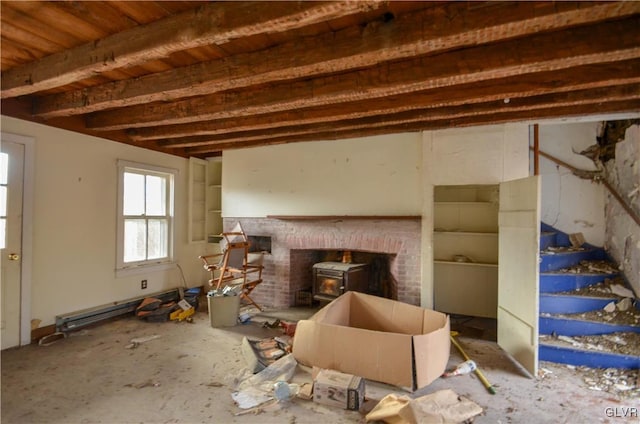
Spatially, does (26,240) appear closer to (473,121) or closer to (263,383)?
(263,383)

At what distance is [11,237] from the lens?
10.5 feet

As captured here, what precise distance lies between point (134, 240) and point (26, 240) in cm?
128

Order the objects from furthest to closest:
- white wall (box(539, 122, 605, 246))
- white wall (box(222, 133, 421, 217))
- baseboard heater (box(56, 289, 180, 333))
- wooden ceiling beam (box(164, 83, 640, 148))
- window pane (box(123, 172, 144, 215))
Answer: window pane (box(123, 172, 144, 215)) → white wall (box(222, 133, 421, 217)) → white wall (box(539, 122, 605, 246)) → baseboard heater (box(56, 289, 180, 333)) → wooden ceiling beam (box(164, 83, 640, 148))

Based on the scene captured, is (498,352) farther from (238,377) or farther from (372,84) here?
(372,84)

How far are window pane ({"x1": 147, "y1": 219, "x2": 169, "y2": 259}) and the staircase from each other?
4810mm

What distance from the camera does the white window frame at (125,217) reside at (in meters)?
4.20

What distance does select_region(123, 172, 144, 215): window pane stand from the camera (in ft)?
14.4

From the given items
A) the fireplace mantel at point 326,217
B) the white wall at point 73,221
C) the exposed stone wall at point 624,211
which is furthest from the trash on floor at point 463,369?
the white wall at point 73,221

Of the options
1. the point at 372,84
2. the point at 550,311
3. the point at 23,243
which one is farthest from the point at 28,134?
the point at 550,311

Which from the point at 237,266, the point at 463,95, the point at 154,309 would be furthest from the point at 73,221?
the point at 463,95

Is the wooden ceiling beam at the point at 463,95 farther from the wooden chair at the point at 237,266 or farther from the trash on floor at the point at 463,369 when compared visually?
the trash on floor at the point at 463,369

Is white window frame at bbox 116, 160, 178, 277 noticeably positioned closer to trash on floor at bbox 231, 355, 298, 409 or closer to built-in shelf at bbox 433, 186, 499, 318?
trash on floor at bbox 231, 355, 298, 409

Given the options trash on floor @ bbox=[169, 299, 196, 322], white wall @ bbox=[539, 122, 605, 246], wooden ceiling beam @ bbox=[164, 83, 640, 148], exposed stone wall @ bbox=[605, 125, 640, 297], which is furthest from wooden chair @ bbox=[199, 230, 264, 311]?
exposed stone wall @ bbox=[605, 125, 640, 297]

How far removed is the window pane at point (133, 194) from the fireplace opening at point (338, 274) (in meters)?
2.23
